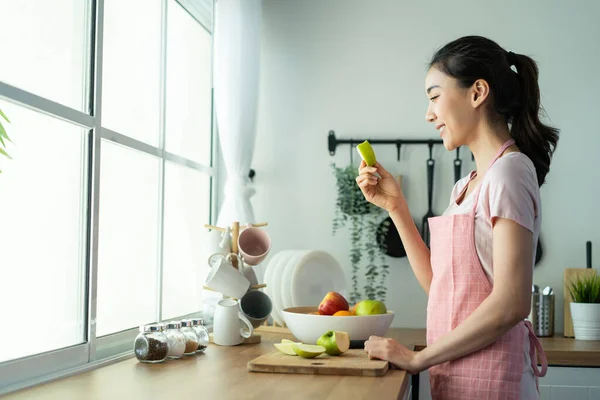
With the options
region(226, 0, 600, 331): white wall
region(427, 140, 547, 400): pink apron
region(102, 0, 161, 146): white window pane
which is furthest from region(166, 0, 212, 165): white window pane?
region(427, 140, 547, 400): pink apron

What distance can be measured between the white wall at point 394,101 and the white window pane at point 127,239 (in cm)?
73

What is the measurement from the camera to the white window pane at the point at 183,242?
2.44 m

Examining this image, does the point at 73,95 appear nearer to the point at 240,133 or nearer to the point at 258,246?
the point at 258,246

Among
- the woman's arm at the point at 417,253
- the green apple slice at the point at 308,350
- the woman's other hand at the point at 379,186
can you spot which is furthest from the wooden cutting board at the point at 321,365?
the woman's other hand at the point at 379,186

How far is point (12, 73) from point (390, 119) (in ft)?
5.63

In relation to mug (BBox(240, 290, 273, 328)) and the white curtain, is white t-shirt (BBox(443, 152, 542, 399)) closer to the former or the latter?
mug (BBox(240, 290, 273, 328))

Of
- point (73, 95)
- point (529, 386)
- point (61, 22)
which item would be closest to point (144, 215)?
point (73, 95)

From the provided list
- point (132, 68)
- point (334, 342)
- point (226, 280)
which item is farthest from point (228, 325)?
point (132, 68)

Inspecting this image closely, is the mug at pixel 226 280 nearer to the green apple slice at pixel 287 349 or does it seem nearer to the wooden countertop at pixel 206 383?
the wooden countertop at pixel 206 383

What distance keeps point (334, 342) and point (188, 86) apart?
56.6 inches

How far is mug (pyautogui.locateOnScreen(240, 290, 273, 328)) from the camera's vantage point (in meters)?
2.15

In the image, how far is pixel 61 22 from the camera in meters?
1.68

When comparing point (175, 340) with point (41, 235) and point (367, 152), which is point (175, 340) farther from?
point (367, 152)

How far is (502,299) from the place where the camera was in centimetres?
123
